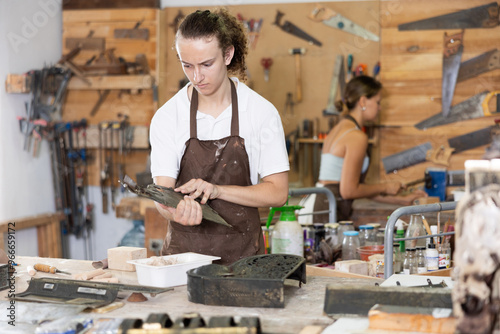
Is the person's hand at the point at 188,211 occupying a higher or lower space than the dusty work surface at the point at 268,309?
higher

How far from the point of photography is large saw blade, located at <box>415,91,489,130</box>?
4930 millimetres

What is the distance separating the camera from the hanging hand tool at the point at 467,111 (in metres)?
4.90

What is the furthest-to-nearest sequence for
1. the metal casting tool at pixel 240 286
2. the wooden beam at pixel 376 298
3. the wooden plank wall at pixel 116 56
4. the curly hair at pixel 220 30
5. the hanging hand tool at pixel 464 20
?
the wooden plank wall at pixel 116 56, the hanging hand tool at pixel 464 20, the curly hair at pixel 220 30, the metal casting tool at pixel 240 286, the wooden beam at pixel 376 298

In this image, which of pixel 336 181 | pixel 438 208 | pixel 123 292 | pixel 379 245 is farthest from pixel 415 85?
pixel 123 292

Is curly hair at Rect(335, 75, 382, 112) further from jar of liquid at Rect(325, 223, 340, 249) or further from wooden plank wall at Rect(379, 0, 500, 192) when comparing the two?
jar of liquid at Rect(325, 223, 340, 249)

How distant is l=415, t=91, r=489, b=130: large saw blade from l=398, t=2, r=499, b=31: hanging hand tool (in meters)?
0.55

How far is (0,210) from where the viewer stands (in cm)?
495

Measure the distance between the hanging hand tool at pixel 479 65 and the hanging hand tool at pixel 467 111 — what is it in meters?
0.17

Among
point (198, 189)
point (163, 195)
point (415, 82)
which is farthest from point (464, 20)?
point (163, 195)

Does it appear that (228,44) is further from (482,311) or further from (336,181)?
(336,181)

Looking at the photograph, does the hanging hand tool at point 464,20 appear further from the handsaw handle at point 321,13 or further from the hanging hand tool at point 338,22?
the handsaw handle at point 321,13

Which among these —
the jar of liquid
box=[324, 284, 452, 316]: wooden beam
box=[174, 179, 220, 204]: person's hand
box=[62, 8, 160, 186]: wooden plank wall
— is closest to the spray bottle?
the jar of liquid

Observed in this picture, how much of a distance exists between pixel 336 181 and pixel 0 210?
2.68 m

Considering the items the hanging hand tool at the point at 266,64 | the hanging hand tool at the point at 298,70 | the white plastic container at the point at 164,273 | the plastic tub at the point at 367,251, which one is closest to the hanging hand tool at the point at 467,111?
the hanging hand tool at the point at 298,70
